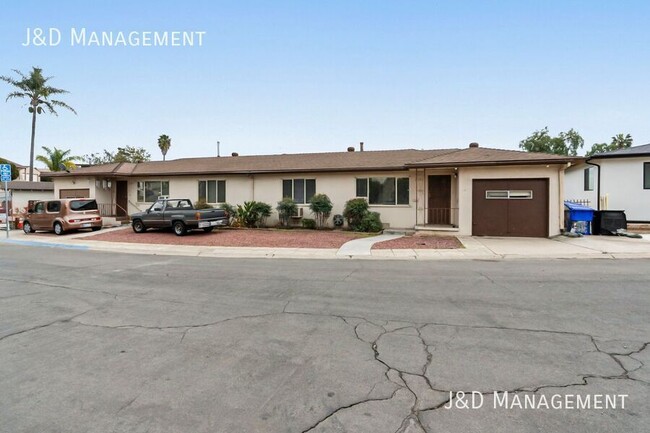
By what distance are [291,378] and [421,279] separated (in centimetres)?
516

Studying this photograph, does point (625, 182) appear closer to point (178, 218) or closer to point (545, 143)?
point (178, 218)

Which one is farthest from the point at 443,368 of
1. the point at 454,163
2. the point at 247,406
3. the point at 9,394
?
the point at 454,163

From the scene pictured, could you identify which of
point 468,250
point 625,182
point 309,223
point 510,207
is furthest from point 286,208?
→ point 625,182

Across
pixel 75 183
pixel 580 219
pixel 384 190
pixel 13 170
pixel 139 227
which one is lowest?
pixel 139 227

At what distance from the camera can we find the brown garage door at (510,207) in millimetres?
15148

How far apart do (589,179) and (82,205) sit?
95.0 ft

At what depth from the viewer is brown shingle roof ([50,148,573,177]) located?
15500 mm

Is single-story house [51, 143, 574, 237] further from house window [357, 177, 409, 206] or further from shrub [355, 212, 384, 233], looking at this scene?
shrub [355, 212, 384, 233]

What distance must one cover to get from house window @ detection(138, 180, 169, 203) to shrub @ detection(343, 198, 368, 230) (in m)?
12.0

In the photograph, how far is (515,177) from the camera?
15.3m

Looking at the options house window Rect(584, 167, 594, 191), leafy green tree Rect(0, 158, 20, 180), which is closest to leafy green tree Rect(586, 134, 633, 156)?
house window Rect(584, 167, 594, 191)

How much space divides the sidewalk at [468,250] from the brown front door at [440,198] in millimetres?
2587

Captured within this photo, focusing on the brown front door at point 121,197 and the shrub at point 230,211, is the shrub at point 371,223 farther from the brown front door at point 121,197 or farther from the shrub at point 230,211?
the brown front door at point 121,197

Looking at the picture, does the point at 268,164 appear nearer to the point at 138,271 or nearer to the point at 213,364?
the point at 138,271
